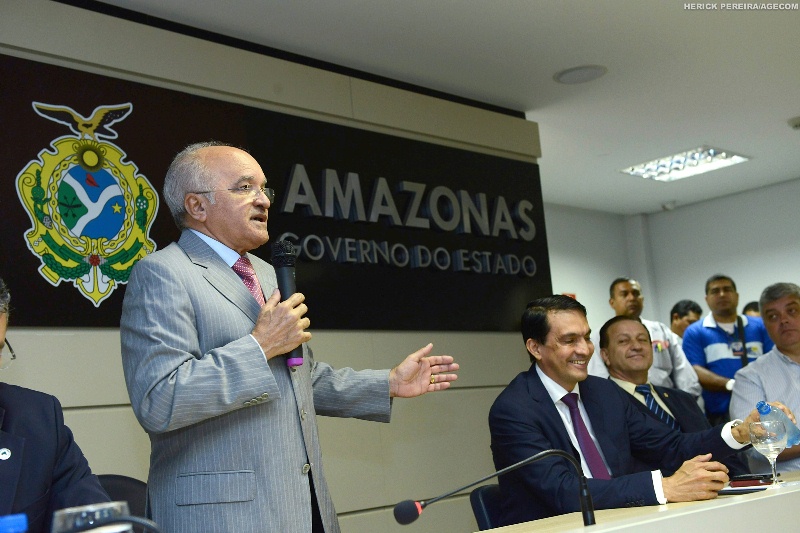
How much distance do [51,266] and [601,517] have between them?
2460 mm

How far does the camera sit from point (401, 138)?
17.0ft

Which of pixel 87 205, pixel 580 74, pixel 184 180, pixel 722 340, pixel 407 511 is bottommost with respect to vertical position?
pixel 407 511

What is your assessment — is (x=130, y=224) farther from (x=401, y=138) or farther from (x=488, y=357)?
(x=488, y=357)

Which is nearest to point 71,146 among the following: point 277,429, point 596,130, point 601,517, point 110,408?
point 110,408

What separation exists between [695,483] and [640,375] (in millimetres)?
2000

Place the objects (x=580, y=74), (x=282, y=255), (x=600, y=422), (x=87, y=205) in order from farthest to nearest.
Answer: (x=580, y=74) < (x=87, y=205) < (x=600, y=422) < (x=282, y=255)

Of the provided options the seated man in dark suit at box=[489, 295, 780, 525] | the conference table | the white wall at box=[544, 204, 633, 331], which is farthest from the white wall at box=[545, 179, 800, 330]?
the conference table

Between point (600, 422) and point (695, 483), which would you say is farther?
point (600, 422)

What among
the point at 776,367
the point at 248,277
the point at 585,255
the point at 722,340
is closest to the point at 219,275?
the point at 248,277

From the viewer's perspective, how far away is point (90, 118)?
3885mm

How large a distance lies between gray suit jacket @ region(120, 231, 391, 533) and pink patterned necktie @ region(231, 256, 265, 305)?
0.07 meters

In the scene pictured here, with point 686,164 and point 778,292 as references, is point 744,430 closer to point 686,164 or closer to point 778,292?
point 778,292

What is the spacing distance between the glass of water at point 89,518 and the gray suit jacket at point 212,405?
2.80ft

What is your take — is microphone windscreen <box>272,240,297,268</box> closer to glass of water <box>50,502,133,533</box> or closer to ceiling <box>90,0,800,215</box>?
glass of water <box>50,502,133,533</box>
